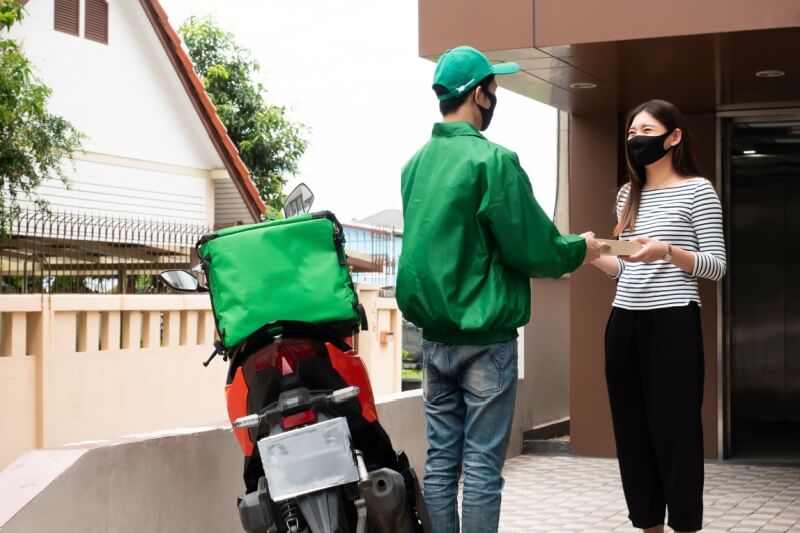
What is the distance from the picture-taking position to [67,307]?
9.97m

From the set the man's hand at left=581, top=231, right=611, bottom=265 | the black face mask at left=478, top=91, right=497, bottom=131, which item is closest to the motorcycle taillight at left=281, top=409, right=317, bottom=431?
the man's hand at left=581, top=231, right=611, bottom=265

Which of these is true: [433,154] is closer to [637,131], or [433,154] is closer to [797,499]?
[637,131]

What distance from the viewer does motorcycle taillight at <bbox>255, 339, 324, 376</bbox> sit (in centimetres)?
414

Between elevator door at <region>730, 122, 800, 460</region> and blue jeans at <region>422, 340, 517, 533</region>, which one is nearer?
blue jeans at <region>422, 340, 517, 533</region>

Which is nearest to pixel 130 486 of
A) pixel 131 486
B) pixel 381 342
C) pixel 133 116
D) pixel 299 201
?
pixel 131 486

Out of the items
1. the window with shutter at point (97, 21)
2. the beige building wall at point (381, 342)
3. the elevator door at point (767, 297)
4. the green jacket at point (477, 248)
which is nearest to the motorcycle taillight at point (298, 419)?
the green jacket at point (477, 248)

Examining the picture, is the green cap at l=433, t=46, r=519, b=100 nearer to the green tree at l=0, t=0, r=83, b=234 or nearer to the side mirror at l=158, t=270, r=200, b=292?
the side mirror at l=158, t=270, r=200, b=292

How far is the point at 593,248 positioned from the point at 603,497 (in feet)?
10.4

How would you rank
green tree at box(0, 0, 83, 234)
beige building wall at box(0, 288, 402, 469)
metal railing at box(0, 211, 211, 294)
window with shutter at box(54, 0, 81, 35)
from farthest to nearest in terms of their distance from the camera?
window with shutter at box(54, 0, 81, 35), metal railing at box(0, 211, 211, 294), green tree at box(0, 0, 83, 234), beige building wall at box(0, 288, 402, 469)

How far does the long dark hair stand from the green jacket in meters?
0.88

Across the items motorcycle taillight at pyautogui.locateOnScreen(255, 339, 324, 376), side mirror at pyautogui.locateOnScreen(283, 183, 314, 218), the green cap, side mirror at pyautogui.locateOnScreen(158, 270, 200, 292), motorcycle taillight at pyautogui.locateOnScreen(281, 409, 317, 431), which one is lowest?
motorcycle taillight at pyautogui.locateOnScreen(281, 409, 317, 431)

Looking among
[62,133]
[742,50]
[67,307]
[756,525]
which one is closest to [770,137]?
[742,50]

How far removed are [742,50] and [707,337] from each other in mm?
2635

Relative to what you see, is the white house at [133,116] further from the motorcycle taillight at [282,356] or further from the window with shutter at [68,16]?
the motorcycle taillight at [282,356]
